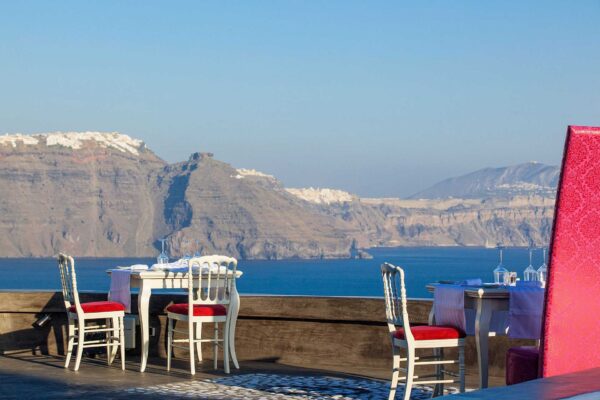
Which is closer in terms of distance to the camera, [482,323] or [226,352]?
[482,323]

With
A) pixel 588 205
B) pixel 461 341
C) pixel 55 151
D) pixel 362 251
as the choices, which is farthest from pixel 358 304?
pixel 55 151

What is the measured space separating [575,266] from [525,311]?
3.15ft

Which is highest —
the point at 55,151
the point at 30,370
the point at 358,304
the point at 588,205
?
the point at 55,151

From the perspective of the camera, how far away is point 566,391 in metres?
3.33

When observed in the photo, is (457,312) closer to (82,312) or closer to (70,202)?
(82,312)

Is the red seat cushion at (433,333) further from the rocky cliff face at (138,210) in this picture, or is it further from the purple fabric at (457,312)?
the rocky cliff face at (138,210)

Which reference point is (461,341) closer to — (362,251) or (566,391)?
(566,391)

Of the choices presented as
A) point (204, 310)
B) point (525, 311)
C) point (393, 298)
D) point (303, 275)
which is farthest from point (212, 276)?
point (303, 275)

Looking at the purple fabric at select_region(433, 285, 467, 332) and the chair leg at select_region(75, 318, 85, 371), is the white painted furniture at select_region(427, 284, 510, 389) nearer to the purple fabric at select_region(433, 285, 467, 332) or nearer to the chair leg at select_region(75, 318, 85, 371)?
the purple fabric at select_region(433, 285, 467, 332)

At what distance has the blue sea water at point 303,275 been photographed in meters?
96.7

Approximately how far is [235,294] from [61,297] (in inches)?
71.2

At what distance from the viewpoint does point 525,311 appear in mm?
5668

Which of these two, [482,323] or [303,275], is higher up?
[303,275]

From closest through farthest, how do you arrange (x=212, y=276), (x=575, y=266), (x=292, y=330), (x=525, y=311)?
(x=575, y=266) → (x=525, y=311) → (x=212, y=276) → (x=292, y=330)
